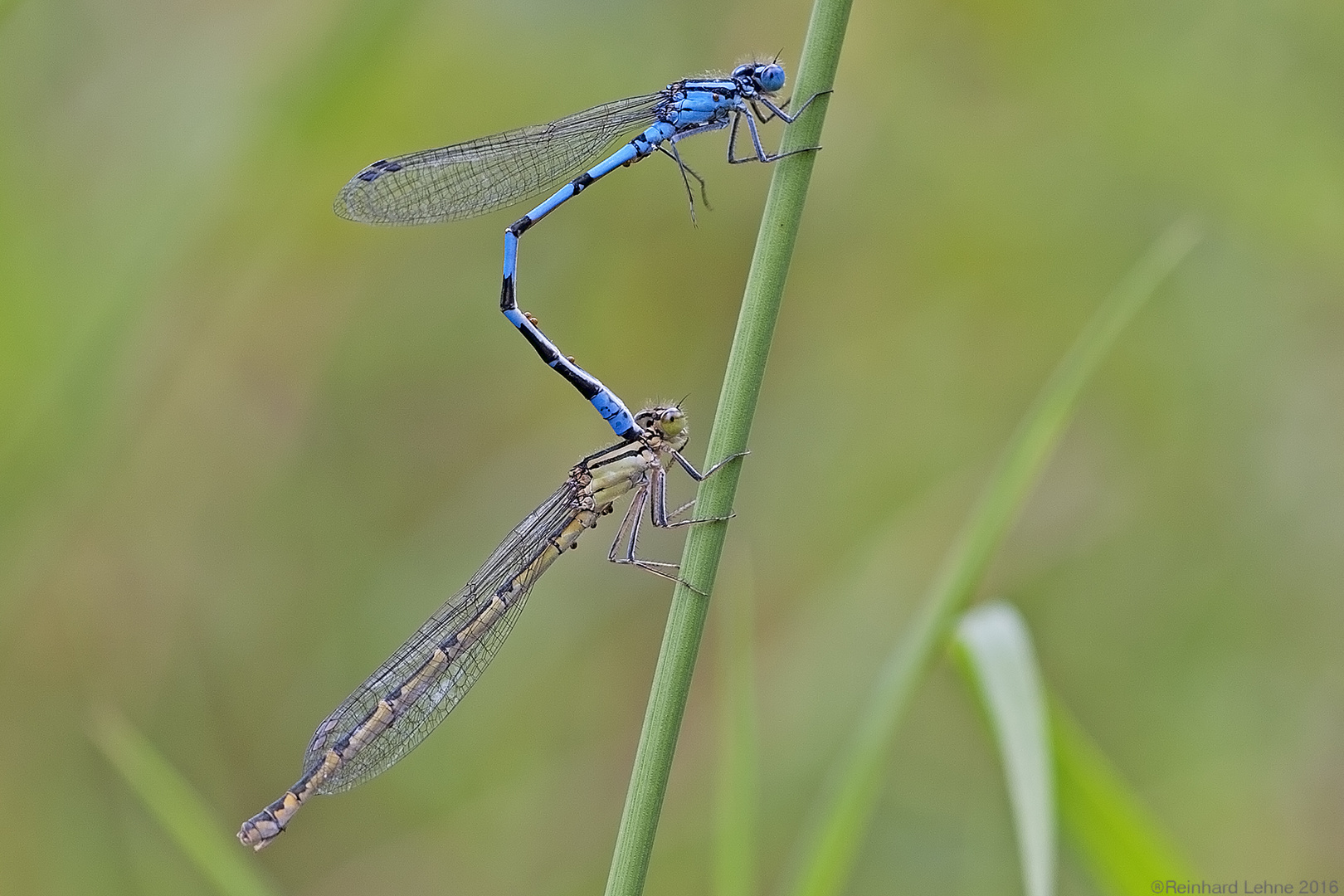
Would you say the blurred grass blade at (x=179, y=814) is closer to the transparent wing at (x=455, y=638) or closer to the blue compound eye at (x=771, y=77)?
the transparent wing at (x=455, y=638)

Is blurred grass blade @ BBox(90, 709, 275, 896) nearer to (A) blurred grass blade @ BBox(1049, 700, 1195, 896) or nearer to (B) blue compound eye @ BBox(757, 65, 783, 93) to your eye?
(A) blurred grass blade @ BBox(1049, 700, 1195, 896)

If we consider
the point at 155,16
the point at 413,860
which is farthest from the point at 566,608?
the point at 155,16

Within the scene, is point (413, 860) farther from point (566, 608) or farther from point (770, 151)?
point (770, 151)

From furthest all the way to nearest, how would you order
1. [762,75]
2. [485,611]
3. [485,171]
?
1. [485,171]
2. [485,611]
3. [762,75]

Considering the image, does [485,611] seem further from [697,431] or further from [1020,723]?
[1020,723]

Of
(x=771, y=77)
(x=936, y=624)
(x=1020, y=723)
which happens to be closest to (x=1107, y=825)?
(x=1020, y=723)

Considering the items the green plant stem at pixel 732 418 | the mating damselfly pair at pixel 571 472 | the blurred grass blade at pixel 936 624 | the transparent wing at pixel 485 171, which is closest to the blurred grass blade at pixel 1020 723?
the blurred grass blade at pixel 936 624
